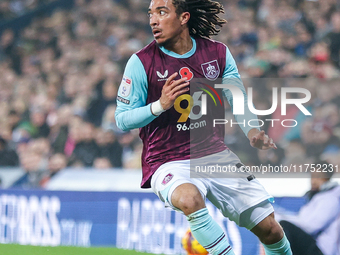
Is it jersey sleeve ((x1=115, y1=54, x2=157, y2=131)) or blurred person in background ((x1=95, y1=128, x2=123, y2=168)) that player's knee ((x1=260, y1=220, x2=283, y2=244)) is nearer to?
jersey sleeve ((x1=115, y1=54, x2=157, y2=131))

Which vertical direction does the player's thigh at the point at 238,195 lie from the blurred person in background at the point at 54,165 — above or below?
above

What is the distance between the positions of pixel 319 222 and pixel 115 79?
4676 mm

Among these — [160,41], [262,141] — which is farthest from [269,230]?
[160,41]

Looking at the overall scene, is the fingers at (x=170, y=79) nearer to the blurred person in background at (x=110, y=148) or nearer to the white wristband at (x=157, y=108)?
the white wristband at (x=157, y=108)

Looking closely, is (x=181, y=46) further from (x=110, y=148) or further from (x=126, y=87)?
(x=110, y=148)

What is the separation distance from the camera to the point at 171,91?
304 cm

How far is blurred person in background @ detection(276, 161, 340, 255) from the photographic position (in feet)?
13.2

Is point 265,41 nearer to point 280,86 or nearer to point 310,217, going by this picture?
point 280,86

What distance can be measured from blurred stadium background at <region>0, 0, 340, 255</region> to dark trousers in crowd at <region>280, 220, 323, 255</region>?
1.67ft

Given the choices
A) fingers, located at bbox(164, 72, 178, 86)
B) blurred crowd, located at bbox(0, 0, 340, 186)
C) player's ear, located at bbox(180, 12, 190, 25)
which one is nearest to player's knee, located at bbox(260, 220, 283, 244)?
fingers, located at bbox(164, 72, 178, 86)

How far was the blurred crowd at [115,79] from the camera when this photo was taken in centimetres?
572

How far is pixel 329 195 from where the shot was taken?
4164 mm

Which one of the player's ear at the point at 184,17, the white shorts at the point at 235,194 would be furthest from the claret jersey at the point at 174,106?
the player's ear at the point at 184,17

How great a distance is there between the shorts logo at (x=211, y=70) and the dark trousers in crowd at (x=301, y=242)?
1670 mm
